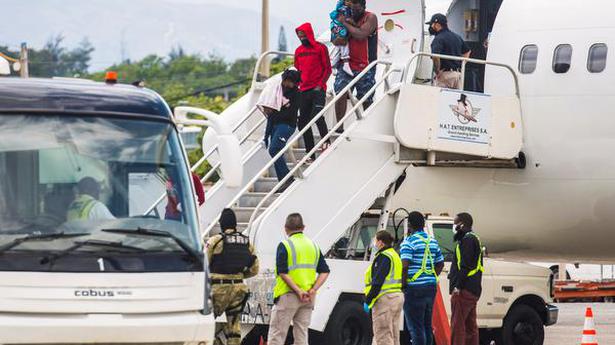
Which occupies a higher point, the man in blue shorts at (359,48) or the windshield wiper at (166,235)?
the man in blue shorts at (359,48)

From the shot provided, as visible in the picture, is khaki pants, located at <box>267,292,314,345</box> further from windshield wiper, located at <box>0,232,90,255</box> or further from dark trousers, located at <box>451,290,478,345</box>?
windshield wiper, located at <box>0,232,90,255</box>

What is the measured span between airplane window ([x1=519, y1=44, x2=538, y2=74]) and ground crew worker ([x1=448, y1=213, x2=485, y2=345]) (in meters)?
2.90

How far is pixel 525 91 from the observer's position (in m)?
18.7

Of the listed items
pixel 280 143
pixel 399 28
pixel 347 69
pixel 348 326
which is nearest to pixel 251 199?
pixel 280 143

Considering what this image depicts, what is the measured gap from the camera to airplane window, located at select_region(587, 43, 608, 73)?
1822cm

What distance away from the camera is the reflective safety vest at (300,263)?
1477cm

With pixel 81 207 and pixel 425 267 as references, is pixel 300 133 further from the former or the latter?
pixel 81 207

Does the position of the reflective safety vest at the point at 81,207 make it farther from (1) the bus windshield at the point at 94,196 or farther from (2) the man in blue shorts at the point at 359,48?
(2) the man in blue shorts at the point at 359,48

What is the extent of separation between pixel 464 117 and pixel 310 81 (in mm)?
2016

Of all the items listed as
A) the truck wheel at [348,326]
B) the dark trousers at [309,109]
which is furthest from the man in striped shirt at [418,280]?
the dark trousers at [309,109]

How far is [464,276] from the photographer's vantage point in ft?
54.8

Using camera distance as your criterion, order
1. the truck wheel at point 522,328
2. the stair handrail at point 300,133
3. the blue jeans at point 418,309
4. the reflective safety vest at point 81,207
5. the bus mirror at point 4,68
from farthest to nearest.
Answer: the truck wheel at point 522,328
the stair handrail at point 300,133
the blue jeans at point 418,309
the bus mirror at point 4,68
the reflective safety vest at point 81,207

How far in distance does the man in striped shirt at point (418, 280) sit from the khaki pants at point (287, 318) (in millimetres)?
1656

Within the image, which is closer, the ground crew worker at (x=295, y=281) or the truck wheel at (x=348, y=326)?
the ground crew worker at (x=295, y=281)
